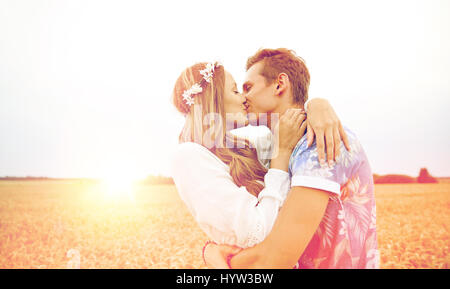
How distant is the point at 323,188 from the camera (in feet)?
5.59

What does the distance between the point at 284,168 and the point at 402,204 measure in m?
11.6

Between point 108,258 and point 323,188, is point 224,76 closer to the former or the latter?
point 323,188

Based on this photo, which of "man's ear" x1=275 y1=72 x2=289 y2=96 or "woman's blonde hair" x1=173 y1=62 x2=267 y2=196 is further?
"man's ear" x1=275 y1=72 x2=289 y2=96

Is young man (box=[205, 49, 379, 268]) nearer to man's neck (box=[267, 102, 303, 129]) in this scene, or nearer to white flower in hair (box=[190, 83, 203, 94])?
man's neck (box=[267, 102, 303, 129])

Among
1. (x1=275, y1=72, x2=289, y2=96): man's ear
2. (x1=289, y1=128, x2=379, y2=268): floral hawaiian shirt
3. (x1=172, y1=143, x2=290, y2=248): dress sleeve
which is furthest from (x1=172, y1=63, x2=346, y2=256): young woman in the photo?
(x1=275, y1=72, x2=289, y2=96): man's ear

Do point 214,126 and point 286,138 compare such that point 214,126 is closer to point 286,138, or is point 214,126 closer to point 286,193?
point 286,138

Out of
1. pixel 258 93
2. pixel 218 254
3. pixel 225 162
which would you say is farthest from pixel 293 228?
pixel 258 93

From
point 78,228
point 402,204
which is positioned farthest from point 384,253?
point 78,228

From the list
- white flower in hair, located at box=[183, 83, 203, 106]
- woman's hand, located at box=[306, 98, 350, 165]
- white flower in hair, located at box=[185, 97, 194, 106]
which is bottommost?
woman's hand, located at box=[306, 98, 350, 165]

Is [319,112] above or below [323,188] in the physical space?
above

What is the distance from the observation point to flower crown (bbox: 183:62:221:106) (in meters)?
2.63

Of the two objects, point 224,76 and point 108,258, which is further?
point 108,258

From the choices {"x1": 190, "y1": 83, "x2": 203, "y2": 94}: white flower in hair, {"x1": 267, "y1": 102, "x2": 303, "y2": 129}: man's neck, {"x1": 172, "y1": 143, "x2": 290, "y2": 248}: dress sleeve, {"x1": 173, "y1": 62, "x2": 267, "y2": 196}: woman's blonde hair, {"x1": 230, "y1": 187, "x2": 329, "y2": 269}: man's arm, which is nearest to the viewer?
{"x1": 230, "y1": 187, "x2": 329, "y2": 269}: man's arm

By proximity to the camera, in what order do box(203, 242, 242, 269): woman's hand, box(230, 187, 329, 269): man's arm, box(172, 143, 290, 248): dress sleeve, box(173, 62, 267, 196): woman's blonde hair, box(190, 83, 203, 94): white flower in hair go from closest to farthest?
box(230, 187, 329, 269): man's arm, box(172, 143, 290, 248): dress sleeve, box(203, 242, 242, 269): woman's hand, box(173, 62, 267, 196): woman's blonde hair, box(190, 83, 203, 94): white flower in hair
